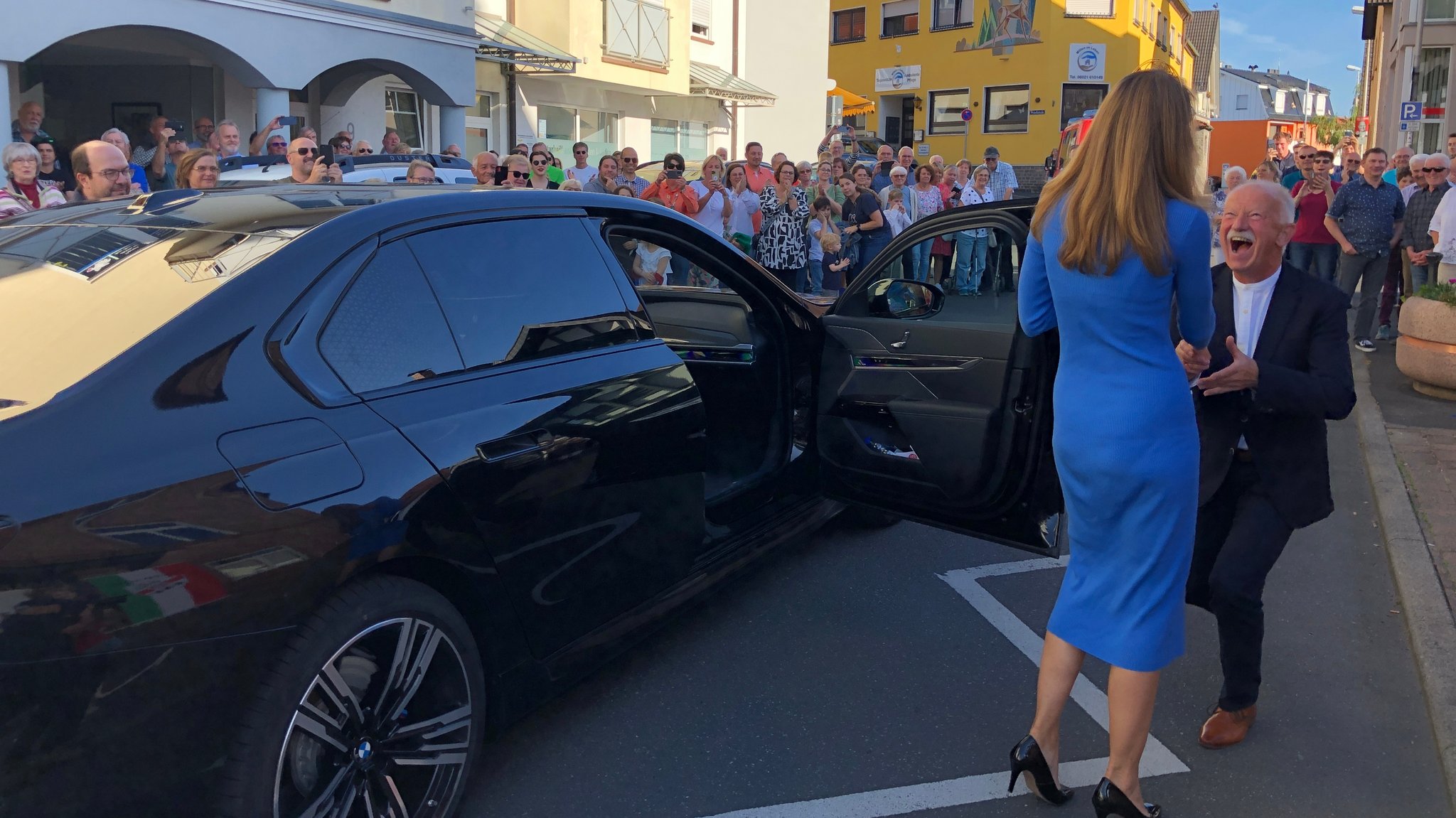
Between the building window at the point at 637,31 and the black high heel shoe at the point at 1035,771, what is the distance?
21577mm

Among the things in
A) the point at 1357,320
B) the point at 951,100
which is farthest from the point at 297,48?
the point at 951,100

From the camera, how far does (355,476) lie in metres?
2.50

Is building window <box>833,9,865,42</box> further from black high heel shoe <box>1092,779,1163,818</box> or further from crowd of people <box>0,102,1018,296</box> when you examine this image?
black high heel shoe <box>1092,779,1163,818</box>

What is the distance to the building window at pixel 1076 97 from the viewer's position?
135 ft

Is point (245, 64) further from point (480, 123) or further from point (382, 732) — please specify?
point (382, 732)

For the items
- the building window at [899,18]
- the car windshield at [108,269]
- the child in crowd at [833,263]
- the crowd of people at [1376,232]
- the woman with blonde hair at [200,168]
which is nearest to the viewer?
the car windshield at [108,269]

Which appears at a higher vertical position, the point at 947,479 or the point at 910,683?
A: the point at 947,479

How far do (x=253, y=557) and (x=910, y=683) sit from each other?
7.55 ft

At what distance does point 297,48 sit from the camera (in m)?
14.9

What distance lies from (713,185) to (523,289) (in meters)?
8.00

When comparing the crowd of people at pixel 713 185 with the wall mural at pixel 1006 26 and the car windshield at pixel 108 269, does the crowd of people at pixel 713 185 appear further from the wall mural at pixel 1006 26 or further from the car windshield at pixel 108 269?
the wall mural at pixel 1006 26

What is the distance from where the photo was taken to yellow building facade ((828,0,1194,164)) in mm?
41000

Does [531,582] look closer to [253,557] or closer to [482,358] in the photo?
[482,358]

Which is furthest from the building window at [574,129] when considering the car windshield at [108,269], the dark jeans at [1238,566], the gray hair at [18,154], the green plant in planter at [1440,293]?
the dark jeans at [1238,566]
